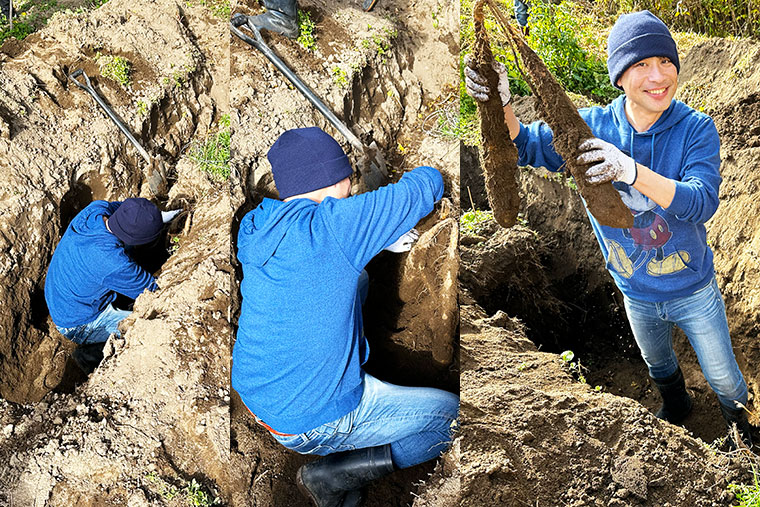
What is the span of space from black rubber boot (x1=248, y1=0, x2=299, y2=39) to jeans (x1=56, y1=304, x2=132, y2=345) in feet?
4.44

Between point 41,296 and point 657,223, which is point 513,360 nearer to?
point 657,223

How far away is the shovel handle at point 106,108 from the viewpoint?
8.25ft

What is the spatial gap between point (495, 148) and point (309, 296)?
0.97m

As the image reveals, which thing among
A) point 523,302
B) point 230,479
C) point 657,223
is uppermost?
point 657,223

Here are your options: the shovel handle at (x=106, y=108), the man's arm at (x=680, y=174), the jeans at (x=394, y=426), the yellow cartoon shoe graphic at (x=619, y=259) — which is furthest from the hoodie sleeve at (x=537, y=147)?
the shovel handle at (x=106, y=108)

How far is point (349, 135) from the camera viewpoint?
226 cm

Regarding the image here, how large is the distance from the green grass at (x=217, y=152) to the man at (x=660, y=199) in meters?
1.06

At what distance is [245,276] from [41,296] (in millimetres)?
991

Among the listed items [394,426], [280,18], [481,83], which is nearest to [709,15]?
[481,83]

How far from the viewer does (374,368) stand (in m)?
2.35

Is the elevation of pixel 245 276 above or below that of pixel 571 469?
above

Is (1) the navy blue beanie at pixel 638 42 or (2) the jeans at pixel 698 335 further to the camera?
(2) the jeans at pixel 698 335

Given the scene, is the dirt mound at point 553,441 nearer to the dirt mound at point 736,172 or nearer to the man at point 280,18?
the dirt mound at point 736,172

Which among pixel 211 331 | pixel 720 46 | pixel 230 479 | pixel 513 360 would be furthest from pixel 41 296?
pixel 720 46
